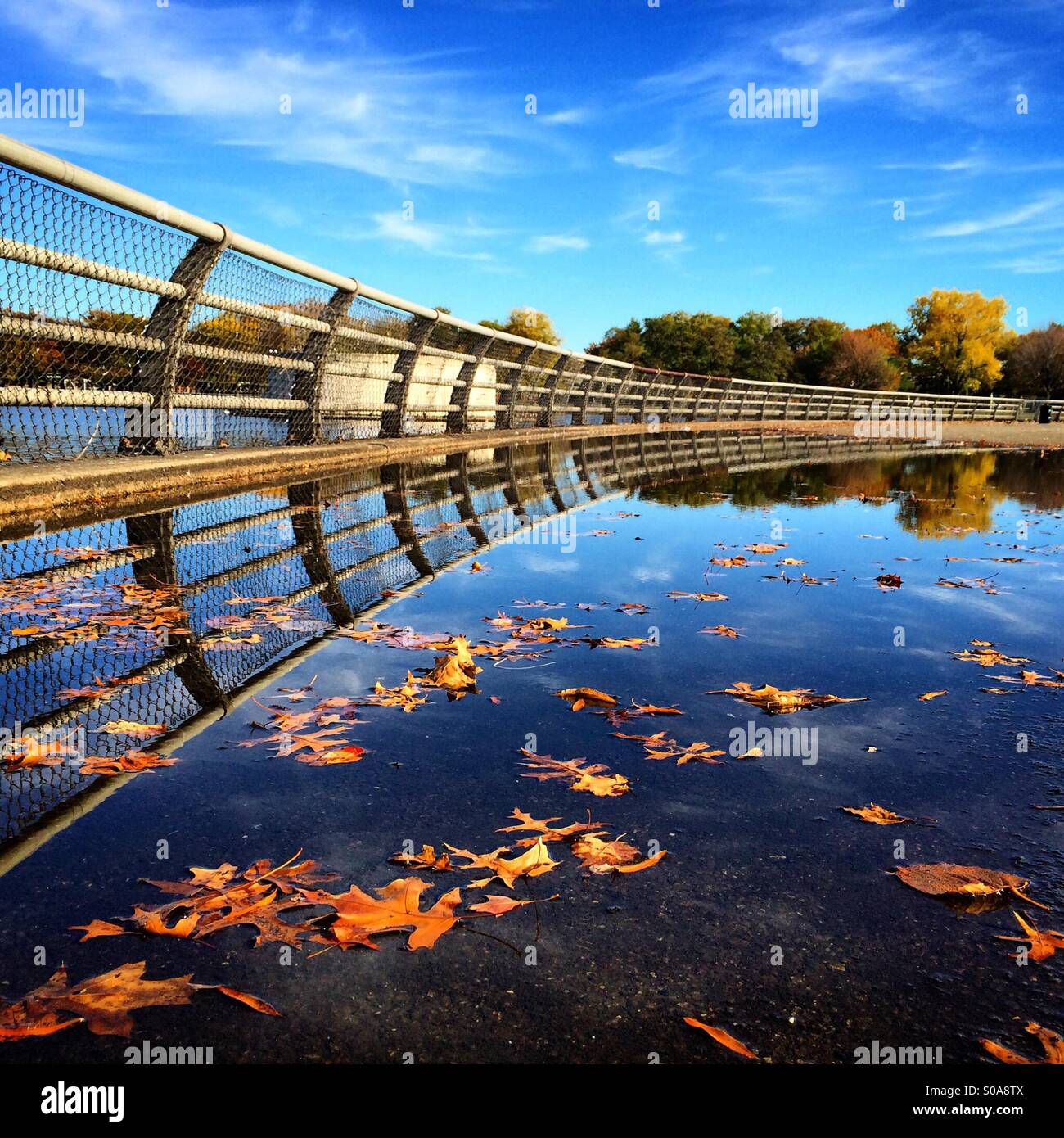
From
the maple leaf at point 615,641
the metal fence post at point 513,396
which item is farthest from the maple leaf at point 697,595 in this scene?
the metal fence post at point 513,396

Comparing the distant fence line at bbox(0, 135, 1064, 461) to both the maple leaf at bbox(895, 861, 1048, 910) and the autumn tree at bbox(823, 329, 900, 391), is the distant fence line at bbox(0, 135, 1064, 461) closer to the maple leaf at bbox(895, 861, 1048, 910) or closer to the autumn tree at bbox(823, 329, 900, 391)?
the maple leaf at bbox(895, 861, 1048, 910)

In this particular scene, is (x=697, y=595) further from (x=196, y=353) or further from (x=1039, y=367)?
(x=1039, y=367)

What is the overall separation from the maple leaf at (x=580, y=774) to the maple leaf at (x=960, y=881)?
26.4 inches

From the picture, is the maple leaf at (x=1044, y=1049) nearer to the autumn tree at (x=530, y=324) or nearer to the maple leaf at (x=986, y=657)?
the maple leaf at (x=986, y=657)

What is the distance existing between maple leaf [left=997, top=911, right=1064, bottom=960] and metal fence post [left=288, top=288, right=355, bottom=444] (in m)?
8.50

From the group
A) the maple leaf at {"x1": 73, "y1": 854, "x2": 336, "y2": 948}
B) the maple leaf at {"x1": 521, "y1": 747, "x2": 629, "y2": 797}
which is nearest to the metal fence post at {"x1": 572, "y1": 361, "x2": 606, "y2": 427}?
the maple leaf at {"x1": 521, "y1": 747, "x2": 629, "y2": 797}

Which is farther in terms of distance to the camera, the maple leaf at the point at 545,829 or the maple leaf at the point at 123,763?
the maple leaf at the point at 123,763

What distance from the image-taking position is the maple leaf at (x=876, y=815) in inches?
81.7

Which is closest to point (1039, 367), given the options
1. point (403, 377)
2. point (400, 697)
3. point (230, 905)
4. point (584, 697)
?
point (403, 377)

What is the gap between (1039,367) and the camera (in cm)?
8819

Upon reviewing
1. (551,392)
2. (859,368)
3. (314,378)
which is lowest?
(314,378)

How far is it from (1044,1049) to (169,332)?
22.2ft
